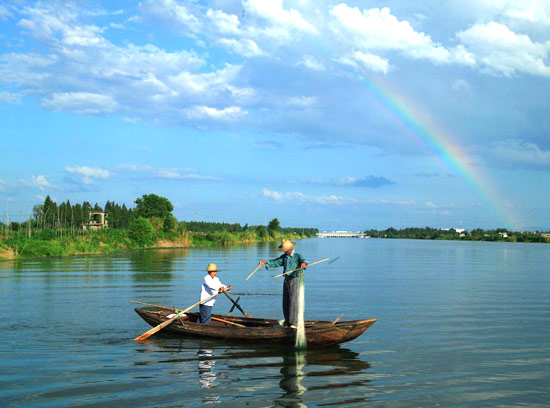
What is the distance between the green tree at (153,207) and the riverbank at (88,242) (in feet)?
15.6

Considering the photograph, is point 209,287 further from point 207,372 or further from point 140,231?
point 140,231

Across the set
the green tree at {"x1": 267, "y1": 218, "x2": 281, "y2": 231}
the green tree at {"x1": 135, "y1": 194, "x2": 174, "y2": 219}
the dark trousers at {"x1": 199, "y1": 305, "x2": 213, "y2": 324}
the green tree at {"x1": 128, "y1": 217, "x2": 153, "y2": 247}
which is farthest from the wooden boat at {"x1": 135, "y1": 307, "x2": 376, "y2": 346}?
the green tree at {"x1": 267, "y1": 218, "x2": 281, "y2": 231}

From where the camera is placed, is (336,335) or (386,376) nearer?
(386,376)

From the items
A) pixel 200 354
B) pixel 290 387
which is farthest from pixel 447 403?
pixel 200 354

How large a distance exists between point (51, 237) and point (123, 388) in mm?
43476

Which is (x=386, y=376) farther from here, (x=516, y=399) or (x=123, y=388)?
(x=123, y=388)

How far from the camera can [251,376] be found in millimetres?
10078

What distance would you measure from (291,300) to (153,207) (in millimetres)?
70178

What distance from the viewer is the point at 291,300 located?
12586 mm

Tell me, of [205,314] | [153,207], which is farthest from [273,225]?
[205,314]

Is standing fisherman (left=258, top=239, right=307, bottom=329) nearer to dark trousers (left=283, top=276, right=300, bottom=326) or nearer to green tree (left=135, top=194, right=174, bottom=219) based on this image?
dark trousers (left=283, top=276, right=300, bottom=326)

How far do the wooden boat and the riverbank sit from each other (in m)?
31.7

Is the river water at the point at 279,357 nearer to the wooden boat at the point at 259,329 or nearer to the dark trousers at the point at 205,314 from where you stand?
the wooden boat at the point at 259,329

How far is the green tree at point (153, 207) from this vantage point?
3113 inches
